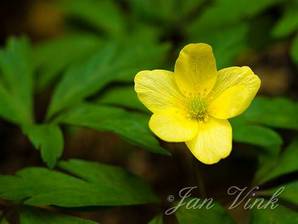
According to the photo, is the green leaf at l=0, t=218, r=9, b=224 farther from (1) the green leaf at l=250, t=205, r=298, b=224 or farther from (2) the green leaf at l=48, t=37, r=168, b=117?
(1) the green leaf at l=250, t=205, r=298, b=224

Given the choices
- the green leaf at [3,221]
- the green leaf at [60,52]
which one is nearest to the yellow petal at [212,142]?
the green leaf at [3,221]

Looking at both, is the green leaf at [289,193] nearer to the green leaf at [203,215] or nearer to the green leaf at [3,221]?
the green leaf at [203,215]

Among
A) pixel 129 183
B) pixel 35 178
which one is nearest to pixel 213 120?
pixel 129 183

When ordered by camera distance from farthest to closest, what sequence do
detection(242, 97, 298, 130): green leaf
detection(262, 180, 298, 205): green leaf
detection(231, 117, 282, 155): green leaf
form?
detection(242, 97, 298, 130): green leaf
detection(231, 117, 282, 155): green leaf
detection(262, 180, 298, 205): green leaf

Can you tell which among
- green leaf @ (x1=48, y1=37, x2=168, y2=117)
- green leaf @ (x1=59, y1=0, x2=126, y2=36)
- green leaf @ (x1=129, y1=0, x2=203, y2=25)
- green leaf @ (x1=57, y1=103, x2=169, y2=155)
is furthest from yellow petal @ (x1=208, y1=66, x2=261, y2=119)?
green leaf @ (x1=59, y1=0, x2=126, y2=36)

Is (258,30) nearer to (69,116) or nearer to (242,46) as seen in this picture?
(242,46)

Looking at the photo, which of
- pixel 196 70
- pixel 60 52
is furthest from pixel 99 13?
pixel 196 70

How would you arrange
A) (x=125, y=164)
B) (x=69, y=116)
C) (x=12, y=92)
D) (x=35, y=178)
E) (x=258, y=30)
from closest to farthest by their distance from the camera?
(x=35, y=178) → (x=69, y=116) → (x=12, y=92) → (x=258, y=30) → (x=125, y=164)
